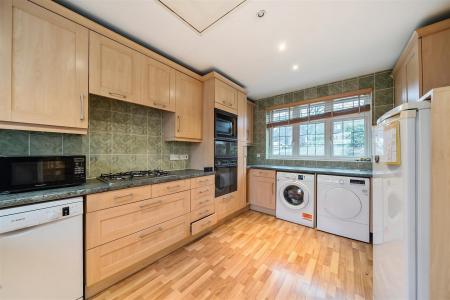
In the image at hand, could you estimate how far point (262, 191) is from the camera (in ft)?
9.96

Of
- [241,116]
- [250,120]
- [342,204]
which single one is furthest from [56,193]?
[250,120]

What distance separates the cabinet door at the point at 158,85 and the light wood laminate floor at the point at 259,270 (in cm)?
178

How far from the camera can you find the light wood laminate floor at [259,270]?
135 centimetres

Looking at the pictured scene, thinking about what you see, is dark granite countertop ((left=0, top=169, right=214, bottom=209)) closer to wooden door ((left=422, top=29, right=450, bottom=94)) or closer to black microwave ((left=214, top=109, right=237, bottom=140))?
black microwave ((left=214, top=109, right=237, bottom=140))

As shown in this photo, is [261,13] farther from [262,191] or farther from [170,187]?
[262,191]

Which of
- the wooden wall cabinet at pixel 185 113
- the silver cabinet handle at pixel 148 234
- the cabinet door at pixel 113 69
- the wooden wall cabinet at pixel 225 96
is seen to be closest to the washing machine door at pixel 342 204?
the wooden wall cabinet at pixel 225 96

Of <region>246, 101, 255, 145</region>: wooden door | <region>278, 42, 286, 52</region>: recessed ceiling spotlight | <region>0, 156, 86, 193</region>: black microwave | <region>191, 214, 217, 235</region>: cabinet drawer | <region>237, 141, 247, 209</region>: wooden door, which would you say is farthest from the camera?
<region>246, 101, 255, 145</region>: wooden door

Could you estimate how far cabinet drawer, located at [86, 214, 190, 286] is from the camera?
129cm

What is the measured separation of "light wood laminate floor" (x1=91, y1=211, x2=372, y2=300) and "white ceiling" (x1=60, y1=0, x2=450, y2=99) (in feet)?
7.77

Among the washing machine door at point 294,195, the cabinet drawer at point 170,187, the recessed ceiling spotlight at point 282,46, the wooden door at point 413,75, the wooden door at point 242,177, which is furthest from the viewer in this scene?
the wooden door at point 242,177

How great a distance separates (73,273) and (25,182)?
73cm

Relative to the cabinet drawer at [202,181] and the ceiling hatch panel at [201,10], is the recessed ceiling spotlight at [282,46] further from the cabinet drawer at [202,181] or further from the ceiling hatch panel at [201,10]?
the cabinet drawer at [202,181]

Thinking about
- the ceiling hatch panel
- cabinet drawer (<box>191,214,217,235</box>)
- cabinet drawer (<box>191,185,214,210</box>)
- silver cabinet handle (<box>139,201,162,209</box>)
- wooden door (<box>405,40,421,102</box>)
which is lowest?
cabinet drawer (<box>191,214,217,235</box>)

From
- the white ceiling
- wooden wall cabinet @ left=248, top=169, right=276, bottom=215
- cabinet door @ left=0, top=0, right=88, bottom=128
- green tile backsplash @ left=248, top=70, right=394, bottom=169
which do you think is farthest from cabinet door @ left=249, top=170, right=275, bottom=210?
cabinet door @ left=0, top=0, right=88, bottom=128
